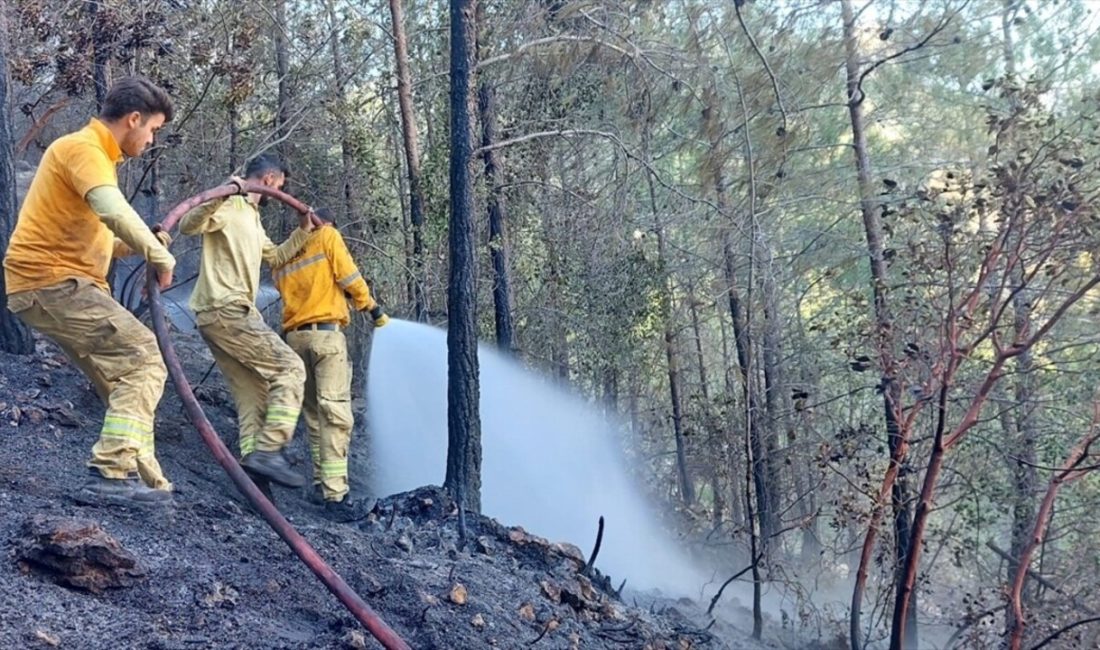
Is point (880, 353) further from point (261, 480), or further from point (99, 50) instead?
point (99, 50)

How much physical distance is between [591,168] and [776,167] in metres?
4.38

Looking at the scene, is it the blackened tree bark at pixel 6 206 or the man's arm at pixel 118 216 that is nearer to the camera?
the man's arm at pixel 118 216

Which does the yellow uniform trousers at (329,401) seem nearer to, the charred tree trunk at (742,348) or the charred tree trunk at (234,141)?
the charred tree trunk at (234,141)

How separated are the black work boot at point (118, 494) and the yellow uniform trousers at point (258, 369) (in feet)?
3.67

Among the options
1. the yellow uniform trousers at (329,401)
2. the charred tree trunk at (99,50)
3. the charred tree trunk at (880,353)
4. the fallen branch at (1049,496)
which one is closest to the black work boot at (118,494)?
the yellow uniform trousers at (329,401)

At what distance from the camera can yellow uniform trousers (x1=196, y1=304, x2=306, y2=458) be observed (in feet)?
19.6

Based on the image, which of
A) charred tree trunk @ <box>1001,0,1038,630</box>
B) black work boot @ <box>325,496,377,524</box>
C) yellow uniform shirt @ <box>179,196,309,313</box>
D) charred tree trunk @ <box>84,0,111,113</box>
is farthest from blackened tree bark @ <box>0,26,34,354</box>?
charred tree trunk @ <box>1001,0,1038,630</box>

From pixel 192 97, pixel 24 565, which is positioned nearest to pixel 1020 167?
pixel 24 565

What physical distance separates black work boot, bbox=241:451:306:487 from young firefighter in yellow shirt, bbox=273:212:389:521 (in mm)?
753

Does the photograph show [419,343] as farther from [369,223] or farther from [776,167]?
[776,167]

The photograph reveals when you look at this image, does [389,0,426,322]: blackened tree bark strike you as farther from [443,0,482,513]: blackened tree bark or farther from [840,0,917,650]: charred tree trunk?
[840,0,917,650]: charred tree trunk

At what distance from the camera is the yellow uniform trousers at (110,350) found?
4727 millimetres

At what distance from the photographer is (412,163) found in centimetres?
1075

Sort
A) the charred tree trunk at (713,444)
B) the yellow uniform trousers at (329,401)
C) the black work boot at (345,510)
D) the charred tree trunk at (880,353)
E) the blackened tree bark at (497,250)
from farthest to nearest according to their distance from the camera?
the charred tree trunk at (713,444) < the blackened tree bark at (497,250) < the charred tree trunk at (880,353) < the yellow uniform trousers at (329,401) < the black work boot at (345,510)
